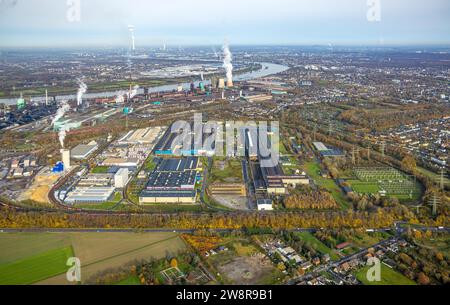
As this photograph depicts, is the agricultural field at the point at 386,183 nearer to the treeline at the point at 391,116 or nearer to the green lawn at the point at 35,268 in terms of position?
the treeline at the point at 391,116

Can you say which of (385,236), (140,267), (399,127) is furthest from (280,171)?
(399,127)

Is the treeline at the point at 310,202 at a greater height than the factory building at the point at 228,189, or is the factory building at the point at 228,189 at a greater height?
the factory building at the point at 228,189

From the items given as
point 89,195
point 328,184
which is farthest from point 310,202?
point 89,195

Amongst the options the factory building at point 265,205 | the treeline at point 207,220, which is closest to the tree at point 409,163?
the treeline at point 207,220

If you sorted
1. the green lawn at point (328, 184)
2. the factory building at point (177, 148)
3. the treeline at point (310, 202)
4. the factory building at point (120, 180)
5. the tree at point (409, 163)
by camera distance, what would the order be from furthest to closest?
the factory building at point (177, 148)
the tree at point (409, 163)
the factory building at point (120, 180)
the green lawn at point (328, 184)
the treeline at point (310, 202)

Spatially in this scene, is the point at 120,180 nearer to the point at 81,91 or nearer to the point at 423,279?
the point at 423,279

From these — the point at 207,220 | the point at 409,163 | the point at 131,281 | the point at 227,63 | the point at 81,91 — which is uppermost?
the point at 227,63

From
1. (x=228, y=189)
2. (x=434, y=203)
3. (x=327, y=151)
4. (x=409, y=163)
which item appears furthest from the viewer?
(x=327, y=151)

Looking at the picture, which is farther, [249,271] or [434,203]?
[434,203]
